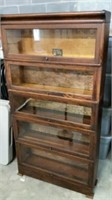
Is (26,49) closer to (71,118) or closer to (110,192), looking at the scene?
(71,118)

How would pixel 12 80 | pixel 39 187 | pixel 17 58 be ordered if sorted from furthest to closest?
pixel 39 187 < pixel 12 80 < pixel 17 58

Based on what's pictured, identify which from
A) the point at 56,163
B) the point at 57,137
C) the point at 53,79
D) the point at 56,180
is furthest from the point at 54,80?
the point at 56,180

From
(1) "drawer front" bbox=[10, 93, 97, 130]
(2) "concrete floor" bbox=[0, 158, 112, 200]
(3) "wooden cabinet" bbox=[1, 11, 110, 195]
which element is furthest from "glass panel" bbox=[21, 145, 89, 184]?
(1) "drawer front" bbox=[10, 93, 97, 130]

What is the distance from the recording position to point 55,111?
1.73 m

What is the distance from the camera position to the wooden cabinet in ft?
4.24

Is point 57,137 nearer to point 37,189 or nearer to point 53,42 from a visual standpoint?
point 37,189

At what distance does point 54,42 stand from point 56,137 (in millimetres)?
822

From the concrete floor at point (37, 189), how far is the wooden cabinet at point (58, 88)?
6 cm

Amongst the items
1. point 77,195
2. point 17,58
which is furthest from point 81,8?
point 77,195

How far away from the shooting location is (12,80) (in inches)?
63.4

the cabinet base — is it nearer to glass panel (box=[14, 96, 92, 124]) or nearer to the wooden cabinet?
the wooden cabinet

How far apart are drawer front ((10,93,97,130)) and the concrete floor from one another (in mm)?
692

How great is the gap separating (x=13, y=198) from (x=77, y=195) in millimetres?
569

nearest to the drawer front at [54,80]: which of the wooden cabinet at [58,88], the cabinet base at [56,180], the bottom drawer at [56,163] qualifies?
the wooden cabinet at [58,88]
